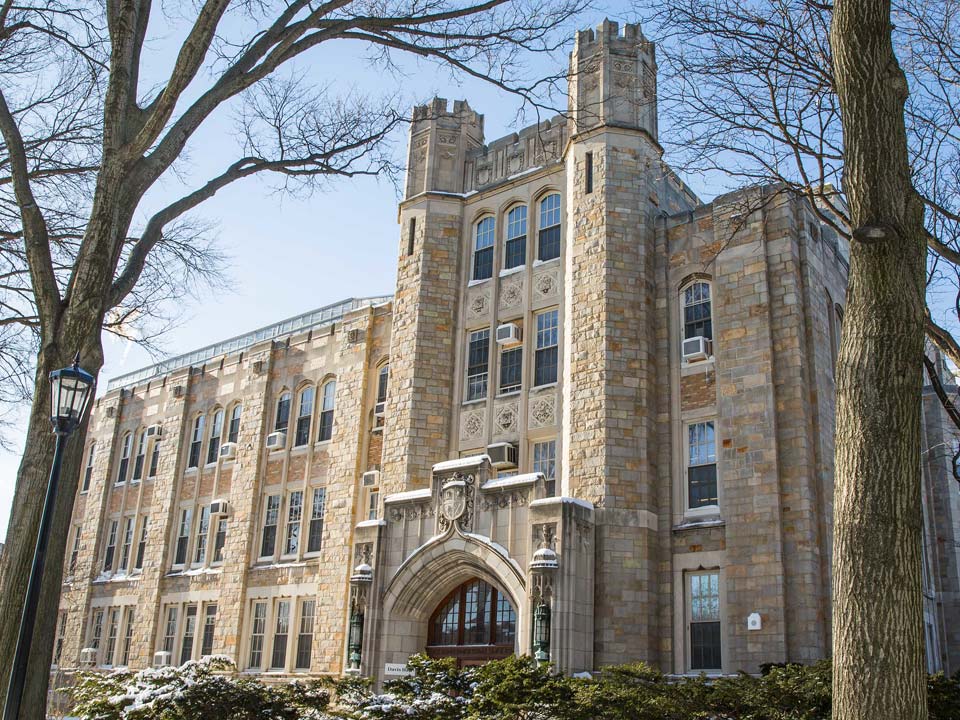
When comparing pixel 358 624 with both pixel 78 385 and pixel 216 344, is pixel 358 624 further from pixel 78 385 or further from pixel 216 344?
pixel 216 344

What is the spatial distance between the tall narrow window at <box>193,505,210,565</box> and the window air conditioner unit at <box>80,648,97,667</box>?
17.5ft

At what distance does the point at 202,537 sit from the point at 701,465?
17.3m

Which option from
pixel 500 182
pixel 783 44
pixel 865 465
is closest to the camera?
pixel 865 465

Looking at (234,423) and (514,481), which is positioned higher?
(234,423)

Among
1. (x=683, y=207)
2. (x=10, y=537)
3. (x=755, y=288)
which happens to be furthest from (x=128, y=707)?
(x=683, y=207)

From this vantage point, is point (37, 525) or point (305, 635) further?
point (305, 635)

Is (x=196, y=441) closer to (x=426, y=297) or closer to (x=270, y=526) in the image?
(x=270, y=526)

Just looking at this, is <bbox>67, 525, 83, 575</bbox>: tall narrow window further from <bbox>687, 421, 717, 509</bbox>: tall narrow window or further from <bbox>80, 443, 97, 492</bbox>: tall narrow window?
<bbox>687, 421, 717, 509</bbox>: tall narrow window

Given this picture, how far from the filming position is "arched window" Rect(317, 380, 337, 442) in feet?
89.0

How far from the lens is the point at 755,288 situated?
1895 cm

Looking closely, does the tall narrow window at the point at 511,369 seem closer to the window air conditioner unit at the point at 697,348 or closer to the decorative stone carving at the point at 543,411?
the decorative stone carving at the point at 543,411

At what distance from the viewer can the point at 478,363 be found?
73.8 ft

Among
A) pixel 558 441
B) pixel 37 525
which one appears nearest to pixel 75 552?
pixel 558 441

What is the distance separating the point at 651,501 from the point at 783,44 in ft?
29.6
